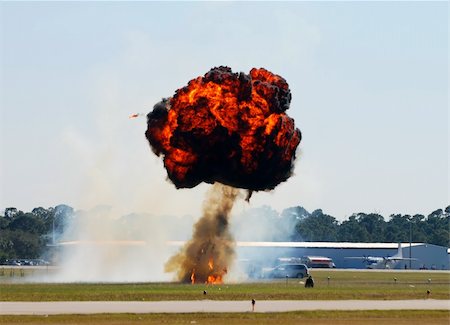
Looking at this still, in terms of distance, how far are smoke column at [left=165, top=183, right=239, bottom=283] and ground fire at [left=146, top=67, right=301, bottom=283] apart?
502 cm

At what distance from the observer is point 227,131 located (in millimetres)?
110938

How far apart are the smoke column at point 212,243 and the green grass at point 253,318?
151 ft

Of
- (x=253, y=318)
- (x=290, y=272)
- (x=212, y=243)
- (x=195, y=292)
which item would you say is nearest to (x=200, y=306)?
(x=253, y=318)

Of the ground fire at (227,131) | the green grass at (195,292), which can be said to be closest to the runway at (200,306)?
the green grass at (195,292)

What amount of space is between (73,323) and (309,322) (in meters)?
15.9

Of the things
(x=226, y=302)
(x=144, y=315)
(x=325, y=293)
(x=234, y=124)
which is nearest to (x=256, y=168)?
(x=234, y=124)

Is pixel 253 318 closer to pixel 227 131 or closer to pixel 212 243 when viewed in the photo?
pixel 227 131

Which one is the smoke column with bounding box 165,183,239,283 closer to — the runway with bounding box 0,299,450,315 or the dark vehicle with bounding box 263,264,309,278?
the dark vehicle with bounding box 263,264,309,278

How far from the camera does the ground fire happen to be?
110812 millimetres

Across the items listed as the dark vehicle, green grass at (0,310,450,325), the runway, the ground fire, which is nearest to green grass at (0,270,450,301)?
the runway

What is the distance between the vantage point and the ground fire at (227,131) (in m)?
111

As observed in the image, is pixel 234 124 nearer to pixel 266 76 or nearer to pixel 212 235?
pixel 266 76

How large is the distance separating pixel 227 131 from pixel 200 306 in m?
35.0

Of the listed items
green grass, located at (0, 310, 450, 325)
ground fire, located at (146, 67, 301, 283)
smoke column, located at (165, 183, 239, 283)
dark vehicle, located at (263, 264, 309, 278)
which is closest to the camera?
green grass, located at (0, 310, 450, 325)
